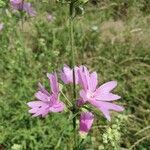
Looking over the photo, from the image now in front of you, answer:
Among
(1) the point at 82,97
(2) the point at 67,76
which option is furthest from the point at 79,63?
(1) the point at 82,97

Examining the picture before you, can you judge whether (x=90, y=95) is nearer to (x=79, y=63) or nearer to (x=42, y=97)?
(x=42, y=97)

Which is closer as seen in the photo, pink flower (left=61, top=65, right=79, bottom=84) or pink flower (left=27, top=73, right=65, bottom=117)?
pink flower (left=27, top=73, right=65, bottom=117)

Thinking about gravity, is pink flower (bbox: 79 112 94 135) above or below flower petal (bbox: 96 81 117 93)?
below

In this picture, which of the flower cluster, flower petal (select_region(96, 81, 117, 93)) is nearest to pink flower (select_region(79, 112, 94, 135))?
the flower cluster

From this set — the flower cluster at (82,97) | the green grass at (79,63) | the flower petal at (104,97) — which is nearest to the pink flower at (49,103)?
the flower cluster at (82,97)

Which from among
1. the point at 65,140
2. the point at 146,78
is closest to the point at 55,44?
the point at 146,78

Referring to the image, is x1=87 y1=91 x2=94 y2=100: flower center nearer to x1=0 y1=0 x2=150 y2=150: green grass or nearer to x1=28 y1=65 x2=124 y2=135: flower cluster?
x1=28 y1=65 x2=124 y2=135: flower cluster

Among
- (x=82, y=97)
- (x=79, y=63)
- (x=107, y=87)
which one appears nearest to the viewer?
(x=82, y=97)
